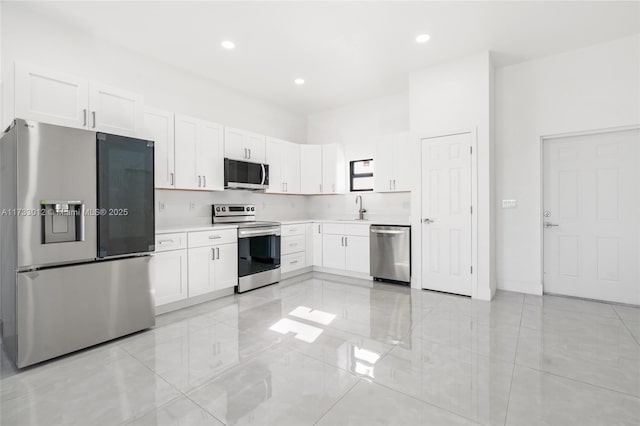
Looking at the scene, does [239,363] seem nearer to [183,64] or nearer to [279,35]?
[279,35]

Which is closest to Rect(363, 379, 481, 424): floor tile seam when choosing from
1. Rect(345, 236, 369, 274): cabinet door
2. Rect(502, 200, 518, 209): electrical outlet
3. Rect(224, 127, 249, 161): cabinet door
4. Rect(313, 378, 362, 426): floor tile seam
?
Rect(313, 378, 362, 426): floor tile seam

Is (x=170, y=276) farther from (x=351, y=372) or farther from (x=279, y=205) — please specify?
(x=279, y=205)

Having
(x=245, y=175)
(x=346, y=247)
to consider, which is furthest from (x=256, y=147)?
(x=346, y=247)

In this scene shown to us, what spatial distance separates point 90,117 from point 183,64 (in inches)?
64.7

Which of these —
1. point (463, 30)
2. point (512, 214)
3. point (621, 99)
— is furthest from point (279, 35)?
point (621, 99)

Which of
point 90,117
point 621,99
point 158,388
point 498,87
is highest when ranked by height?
point 498,87

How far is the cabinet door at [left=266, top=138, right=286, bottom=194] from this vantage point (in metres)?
5.10

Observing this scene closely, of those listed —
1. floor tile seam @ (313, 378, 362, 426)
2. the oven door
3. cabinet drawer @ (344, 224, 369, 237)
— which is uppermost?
cabinet drawer @ (344, 224, 369, 237)

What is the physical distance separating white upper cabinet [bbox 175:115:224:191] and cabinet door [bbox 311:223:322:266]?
5.96ft

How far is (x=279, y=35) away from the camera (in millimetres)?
3369

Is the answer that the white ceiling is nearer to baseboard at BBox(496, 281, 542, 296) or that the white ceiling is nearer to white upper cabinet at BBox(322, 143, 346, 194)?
white upper cabinet at BBox(322, 143, 346, 194)

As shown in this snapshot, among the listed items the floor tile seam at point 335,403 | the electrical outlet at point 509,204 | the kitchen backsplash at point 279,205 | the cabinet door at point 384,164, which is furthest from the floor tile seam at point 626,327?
the cabinet door at point 384,164

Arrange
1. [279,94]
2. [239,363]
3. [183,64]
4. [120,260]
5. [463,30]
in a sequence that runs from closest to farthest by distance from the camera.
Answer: [239,363] → [120,260] → [463,30] → [183,64] → [279,94]

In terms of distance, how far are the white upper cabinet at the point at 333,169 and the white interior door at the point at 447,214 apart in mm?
1735
